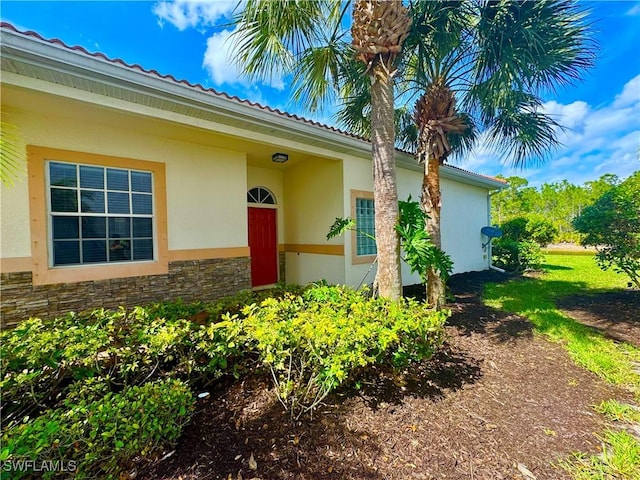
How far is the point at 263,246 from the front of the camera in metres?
8.02

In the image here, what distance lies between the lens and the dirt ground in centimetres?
210

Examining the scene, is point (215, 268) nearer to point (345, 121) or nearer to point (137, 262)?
point (137, 262)

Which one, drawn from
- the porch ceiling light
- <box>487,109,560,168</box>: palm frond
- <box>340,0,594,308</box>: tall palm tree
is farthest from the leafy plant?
<box>487,109,560,168</box>: palm frond

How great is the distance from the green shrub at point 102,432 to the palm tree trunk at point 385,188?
10.6 feet

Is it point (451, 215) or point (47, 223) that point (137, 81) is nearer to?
point (47, 223)

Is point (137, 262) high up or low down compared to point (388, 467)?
up

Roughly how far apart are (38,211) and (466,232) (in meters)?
12.4

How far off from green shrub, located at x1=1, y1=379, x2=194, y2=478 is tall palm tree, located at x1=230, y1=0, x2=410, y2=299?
10.8ft

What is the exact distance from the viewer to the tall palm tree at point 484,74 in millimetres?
4789

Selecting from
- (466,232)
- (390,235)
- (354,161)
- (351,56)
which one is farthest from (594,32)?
(466,232)

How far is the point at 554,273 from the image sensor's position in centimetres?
1082

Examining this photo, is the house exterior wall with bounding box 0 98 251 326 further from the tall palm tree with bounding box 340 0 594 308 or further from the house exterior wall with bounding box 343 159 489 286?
the tall palm tree with bounding box 340 0 594 308

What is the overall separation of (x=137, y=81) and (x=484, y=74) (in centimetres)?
642

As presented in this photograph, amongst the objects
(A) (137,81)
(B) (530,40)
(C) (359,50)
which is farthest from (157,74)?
(B) (530,40)
